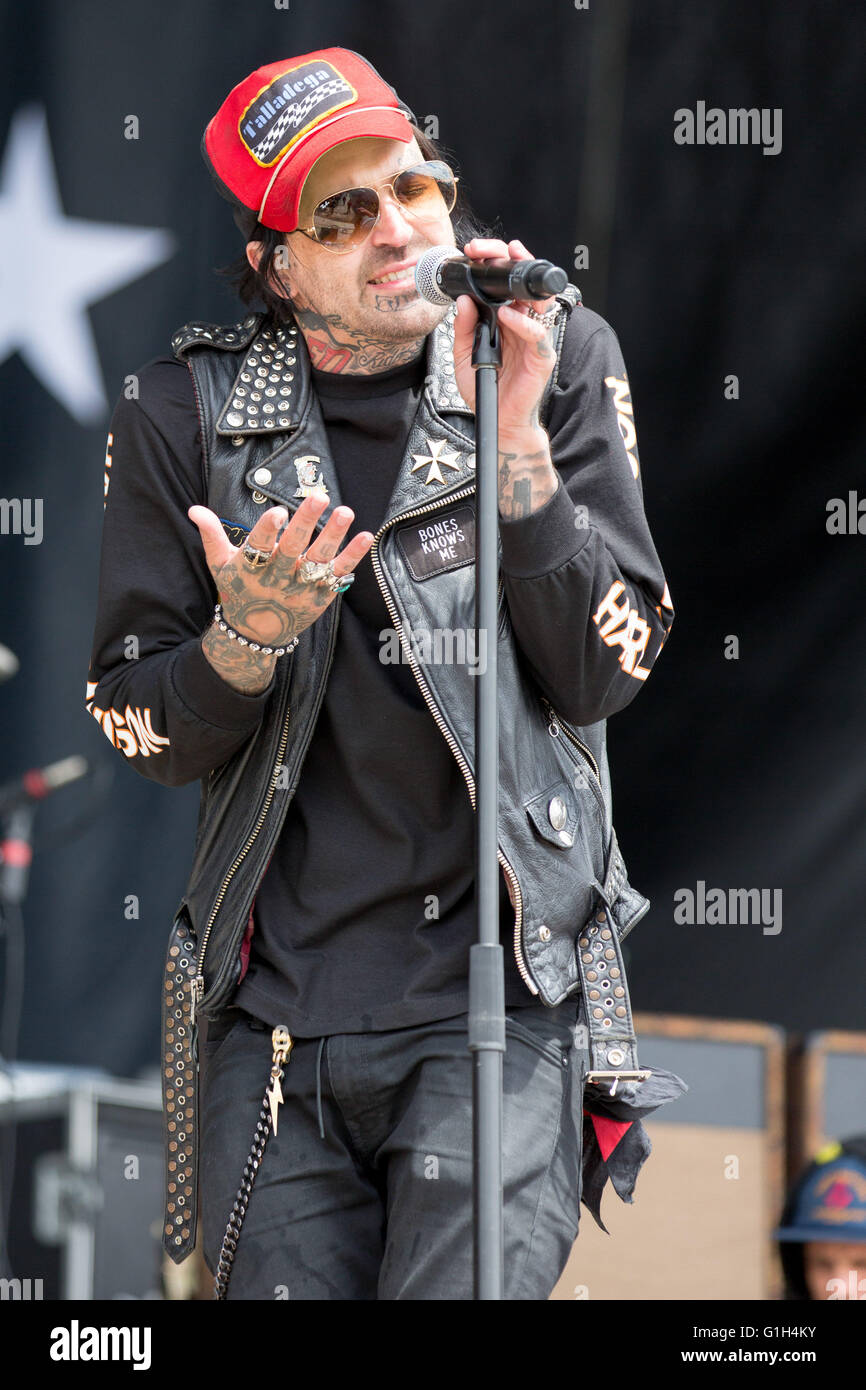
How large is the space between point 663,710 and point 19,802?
134cm

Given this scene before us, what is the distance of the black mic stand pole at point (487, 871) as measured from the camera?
1.76 m

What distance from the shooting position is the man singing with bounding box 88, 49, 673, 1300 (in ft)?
6.86

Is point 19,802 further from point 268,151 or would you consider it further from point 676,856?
point 268,151

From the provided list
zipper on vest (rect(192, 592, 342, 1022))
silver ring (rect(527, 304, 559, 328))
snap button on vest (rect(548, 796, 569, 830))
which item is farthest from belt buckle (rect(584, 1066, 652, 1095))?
silver ring (rect(527, 304, 559, 328))

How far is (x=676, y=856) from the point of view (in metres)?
3.92

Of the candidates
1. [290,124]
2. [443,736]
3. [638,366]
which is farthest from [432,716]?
[638,366]

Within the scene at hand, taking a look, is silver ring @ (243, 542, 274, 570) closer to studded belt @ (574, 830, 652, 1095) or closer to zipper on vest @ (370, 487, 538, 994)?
zipper on vest @ (370, 487, 538, 994)

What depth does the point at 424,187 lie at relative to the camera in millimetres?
2336

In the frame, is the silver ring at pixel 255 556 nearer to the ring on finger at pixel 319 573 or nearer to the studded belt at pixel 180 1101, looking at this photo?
the ring on finger at pixel 319 573

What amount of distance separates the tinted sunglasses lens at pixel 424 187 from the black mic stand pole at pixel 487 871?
0.46m

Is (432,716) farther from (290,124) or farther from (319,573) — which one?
(290,124)

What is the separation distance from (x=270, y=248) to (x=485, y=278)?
650 mm

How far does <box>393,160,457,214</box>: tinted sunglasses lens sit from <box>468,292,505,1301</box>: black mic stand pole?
1.51 ft
